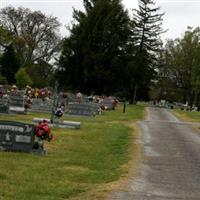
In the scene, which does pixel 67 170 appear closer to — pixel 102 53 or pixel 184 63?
pixel 102 53

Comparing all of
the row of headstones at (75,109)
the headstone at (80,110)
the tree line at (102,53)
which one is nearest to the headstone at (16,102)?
the row of headstones at (75,109)

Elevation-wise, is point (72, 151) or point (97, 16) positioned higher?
point (97, 16)

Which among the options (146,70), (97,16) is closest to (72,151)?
(97,16)

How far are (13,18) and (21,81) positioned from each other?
58.6ft

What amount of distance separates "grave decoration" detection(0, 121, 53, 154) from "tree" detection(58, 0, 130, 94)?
58.8 meters

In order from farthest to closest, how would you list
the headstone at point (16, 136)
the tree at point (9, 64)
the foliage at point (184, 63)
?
1. the foliage at point (184, 63)
2. the tree at point (9, 64)
3. the headstone at point (16, 136)

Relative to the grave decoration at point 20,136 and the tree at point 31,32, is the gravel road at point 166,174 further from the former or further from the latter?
the tree at point 31,32

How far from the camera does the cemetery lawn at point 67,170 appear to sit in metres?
11.6

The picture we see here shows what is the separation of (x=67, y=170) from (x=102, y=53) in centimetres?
6237

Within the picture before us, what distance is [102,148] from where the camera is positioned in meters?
21.3

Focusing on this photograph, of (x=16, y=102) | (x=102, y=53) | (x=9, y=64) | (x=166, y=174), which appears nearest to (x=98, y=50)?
(x=102, y=53)

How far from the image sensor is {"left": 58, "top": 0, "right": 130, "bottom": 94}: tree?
77375mm

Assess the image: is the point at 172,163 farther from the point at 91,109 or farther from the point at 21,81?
the point at 21,81

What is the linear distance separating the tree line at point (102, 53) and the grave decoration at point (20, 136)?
4503 cm
